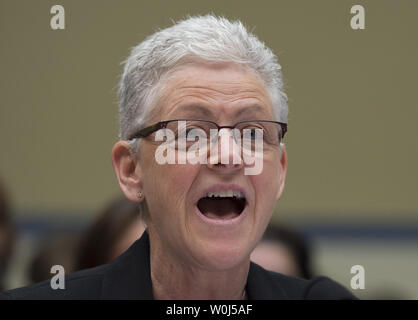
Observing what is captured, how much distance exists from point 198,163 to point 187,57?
213 millimetres

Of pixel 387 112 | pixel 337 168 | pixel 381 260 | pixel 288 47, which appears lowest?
pixel 381 260

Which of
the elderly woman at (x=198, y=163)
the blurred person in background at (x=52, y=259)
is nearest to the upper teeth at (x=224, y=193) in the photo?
the elderly woman at (x=198, y=163)

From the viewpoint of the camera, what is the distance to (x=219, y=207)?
1.31m

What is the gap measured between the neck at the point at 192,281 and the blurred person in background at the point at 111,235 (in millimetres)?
431

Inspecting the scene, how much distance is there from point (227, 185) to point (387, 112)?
12.3 feet

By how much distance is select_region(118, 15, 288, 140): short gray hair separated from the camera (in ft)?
4.00

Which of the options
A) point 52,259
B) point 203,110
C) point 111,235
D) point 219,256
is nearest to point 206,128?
point 203,110

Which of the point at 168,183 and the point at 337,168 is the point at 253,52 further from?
the point at 337,168

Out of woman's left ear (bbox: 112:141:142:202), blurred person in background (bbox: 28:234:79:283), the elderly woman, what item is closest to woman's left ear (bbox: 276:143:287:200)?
the elderly woman

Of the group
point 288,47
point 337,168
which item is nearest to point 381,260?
point 337,168

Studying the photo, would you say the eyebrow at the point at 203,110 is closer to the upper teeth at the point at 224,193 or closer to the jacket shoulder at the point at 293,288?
the upper teeth at the point at 224,193

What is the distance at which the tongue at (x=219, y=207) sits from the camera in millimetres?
1298

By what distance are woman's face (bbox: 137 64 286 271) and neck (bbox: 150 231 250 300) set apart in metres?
0.03
